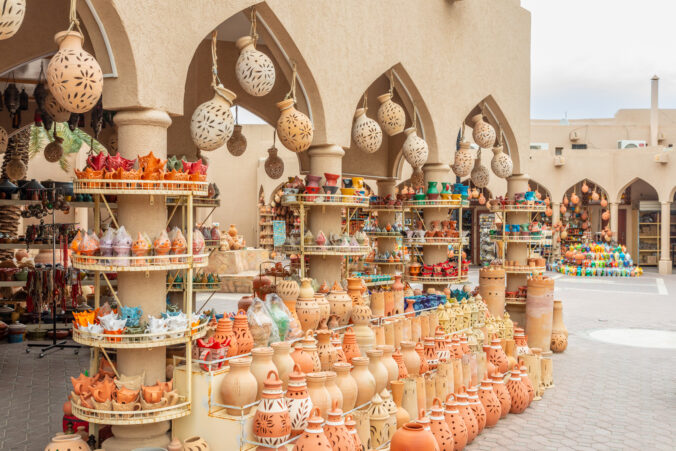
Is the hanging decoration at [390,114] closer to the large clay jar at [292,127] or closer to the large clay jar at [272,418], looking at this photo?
the large clay jar at [292,127]

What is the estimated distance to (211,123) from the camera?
4281mm

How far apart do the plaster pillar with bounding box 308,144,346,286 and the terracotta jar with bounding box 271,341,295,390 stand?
73.5 inches

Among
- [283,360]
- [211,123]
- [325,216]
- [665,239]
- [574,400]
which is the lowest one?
[574,400]

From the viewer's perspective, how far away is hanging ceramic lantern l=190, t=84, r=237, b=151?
14.0ft

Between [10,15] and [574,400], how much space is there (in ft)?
18.6

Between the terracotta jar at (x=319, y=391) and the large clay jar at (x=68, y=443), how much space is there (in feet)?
4.56

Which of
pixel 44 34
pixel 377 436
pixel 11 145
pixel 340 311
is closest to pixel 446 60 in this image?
pixel 340 311

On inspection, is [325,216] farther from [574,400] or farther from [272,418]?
[574,400]

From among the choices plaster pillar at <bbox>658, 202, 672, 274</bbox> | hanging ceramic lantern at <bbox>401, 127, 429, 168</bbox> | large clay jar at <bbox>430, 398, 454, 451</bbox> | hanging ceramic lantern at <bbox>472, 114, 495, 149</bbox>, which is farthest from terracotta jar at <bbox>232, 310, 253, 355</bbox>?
plaster pillar at <bbox>658, 202, 672, 274</bbox>

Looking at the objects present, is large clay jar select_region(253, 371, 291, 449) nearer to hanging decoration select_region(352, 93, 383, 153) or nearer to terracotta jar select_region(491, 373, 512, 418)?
terracotta jar select_region(491, 373, 512, 418)

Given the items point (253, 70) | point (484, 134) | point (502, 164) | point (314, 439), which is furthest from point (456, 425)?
point (502, 164)

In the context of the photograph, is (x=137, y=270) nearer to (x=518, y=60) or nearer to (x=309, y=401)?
(x=309, y=401)

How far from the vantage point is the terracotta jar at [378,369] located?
4.51 metres

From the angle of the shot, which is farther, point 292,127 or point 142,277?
point 292,127
